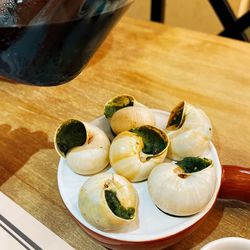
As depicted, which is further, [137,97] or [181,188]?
[137,97]

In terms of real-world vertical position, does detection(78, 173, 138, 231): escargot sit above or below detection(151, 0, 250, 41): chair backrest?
above

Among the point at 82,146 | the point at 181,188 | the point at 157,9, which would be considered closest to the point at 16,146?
the point at 82,146

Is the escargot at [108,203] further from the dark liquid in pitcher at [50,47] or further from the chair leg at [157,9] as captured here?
the chair leg at [157,9]

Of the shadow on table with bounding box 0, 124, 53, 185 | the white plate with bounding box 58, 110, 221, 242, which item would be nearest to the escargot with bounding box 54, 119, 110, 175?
the white plate with bounding box 58, 110, 221, 242

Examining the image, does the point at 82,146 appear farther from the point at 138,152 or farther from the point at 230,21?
the point at 230,21

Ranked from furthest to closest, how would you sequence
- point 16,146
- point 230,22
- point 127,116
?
point 230,22
point 16,146
point 127,116

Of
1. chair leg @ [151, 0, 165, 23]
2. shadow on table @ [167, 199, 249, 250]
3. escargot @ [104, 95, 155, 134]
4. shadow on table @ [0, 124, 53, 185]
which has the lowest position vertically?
chair leg @ [151, 0, 165, 23]

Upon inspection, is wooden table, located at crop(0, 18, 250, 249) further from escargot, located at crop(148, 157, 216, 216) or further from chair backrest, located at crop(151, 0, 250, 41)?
chair backrest, located at crop(151, 0, 250, 41)
